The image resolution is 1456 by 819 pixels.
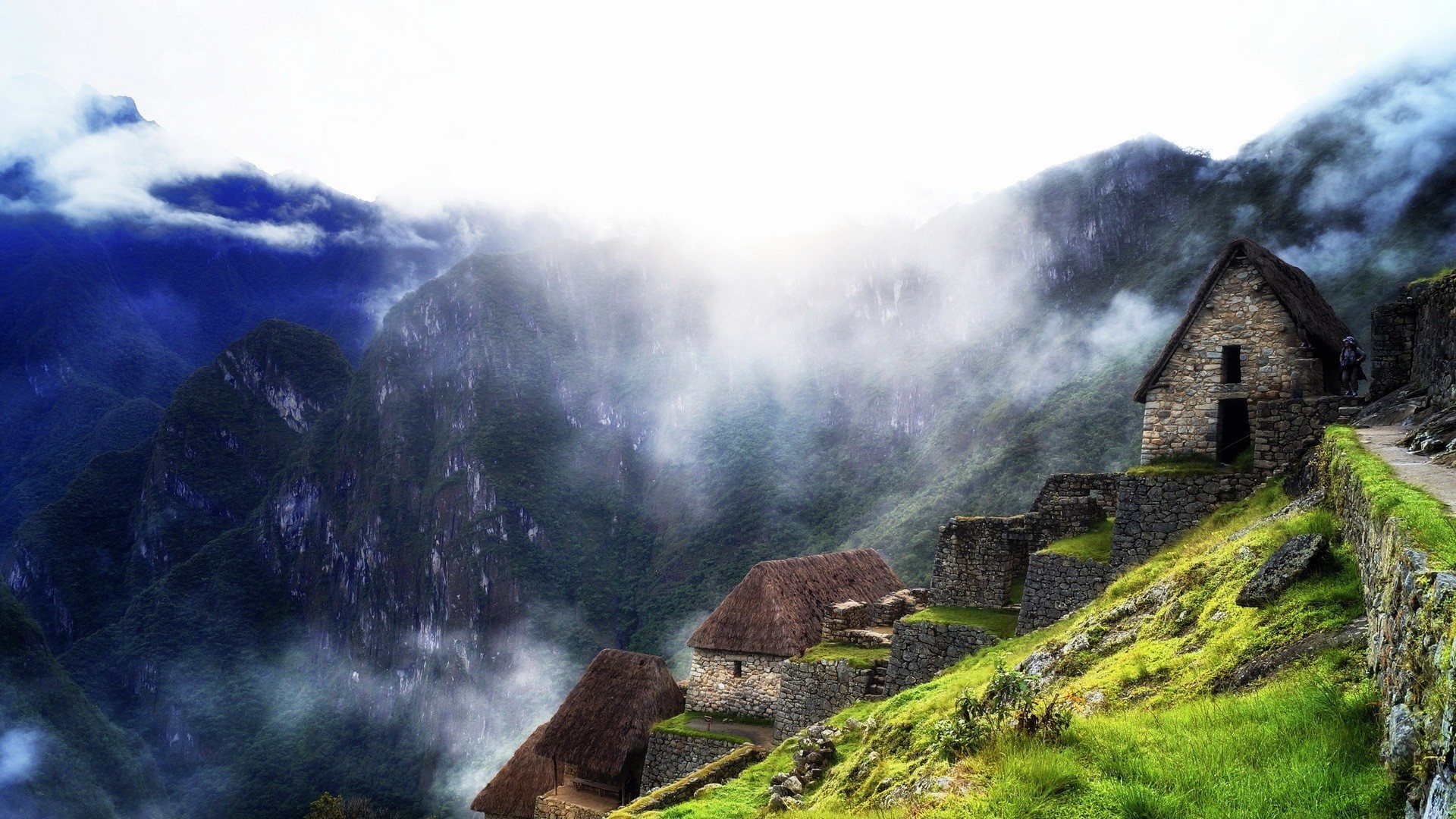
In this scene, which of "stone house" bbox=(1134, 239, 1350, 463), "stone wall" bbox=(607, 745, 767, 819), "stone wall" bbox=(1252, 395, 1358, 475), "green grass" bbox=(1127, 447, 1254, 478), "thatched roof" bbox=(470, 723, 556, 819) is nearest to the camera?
"stone wall" bbox=(1252, 395, 1358, 475)

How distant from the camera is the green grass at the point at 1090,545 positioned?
39.7ft

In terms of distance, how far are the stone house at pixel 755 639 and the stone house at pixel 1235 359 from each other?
9.28m

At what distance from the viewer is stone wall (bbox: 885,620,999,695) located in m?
12.3

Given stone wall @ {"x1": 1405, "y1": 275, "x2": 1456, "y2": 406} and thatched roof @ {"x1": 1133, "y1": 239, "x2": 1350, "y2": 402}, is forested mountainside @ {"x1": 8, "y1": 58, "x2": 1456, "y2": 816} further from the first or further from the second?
stone wall @ {"x1": 1405, "y1": 275, "x2": 1456, "y2": 406}

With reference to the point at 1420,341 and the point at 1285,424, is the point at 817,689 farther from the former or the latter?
the point at 1420,341

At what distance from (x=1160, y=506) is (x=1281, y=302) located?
342 centimetres

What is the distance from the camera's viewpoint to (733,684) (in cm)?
1923

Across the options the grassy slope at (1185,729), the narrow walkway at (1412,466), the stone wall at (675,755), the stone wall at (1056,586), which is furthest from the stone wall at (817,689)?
the narrow walkway at (1412,466)

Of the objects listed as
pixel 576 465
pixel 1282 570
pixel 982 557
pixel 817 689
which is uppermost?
pixel 1282 570

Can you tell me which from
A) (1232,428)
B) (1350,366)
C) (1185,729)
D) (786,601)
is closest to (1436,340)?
(1350,366)

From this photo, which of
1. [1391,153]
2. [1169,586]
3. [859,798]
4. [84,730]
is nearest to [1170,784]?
[859,798]

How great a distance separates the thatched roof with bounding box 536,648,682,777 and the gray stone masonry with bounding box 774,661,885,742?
536 centimetres

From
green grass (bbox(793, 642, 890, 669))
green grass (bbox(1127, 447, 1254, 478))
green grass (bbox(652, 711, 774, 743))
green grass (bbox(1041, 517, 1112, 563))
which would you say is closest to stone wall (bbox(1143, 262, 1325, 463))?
green grass (bbox(1127, 447, 1254, 478))

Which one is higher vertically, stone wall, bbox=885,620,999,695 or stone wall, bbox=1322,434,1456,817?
stone wall, bbox=1322,434,1456,817
